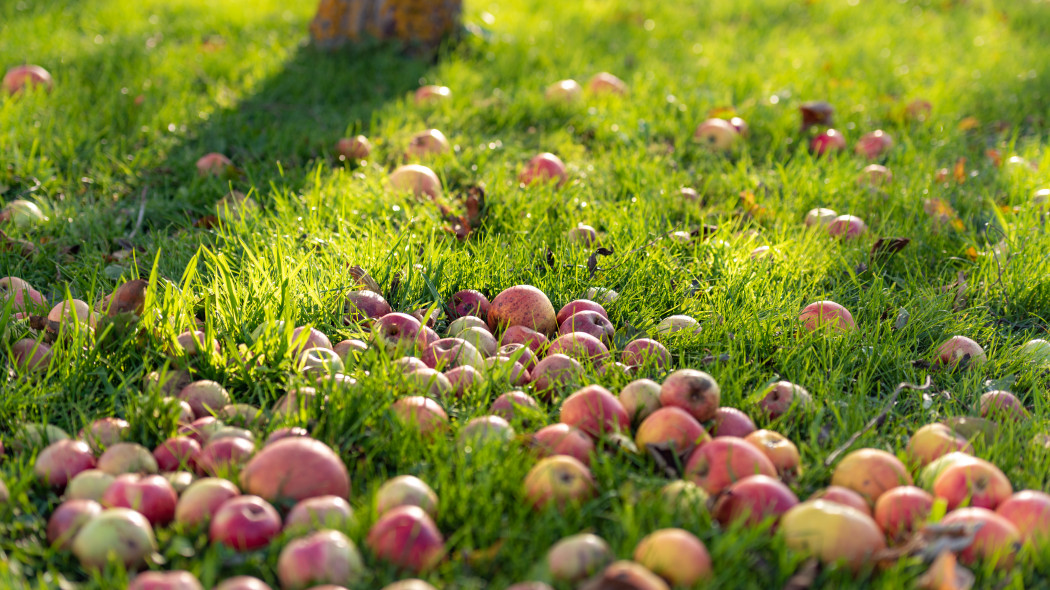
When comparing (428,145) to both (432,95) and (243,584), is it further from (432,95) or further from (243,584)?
(243,584)

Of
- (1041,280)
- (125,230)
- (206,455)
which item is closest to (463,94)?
(125,230)

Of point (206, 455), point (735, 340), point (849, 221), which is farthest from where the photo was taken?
point (849, 221)

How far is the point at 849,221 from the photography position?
11.5ft

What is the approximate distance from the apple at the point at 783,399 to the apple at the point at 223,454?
4.32 ft

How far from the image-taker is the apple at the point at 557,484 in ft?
6.18

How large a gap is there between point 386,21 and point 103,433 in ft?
14.6

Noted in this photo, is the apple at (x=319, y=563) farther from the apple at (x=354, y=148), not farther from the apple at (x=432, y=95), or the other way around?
the apple at (x=432, y=95)

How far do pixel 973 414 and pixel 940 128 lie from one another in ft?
9.01

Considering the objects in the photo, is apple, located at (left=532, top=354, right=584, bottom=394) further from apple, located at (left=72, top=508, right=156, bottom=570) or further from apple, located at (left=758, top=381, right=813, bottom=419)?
apple, located at (left=72, top=508, right=156, bottom=570)

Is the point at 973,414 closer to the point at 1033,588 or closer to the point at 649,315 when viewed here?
the point at 1033,588

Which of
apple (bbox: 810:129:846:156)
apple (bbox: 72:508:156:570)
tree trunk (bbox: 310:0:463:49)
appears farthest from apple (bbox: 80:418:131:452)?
tree trunk (bbox: 310:0:463:49)

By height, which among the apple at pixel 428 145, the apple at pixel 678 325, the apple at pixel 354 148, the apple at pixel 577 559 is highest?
the apple at pixel 577 559

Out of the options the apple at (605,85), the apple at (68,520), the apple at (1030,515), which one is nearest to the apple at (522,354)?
the apple at (68,520)

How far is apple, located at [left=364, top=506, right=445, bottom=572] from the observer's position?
171 cm
